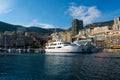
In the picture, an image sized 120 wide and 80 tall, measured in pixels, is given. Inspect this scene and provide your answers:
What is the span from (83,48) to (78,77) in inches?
5245

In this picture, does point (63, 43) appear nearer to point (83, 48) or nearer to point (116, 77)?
point (83, 48)

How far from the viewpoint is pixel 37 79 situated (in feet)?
145

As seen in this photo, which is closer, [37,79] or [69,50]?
[37,79]

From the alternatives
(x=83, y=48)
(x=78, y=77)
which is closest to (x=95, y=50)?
(x=83, y=48)

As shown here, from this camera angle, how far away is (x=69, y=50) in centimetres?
17688

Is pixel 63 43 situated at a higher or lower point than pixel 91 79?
higher

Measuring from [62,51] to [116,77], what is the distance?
138m

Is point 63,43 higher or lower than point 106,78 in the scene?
higher

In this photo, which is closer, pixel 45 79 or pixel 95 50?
pixel 45 79

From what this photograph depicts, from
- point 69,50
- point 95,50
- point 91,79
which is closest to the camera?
point 91,79

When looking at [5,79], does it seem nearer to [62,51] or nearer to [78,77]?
[78,77]

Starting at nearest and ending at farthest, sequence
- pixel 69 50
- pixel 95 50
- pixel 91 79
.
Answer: pixel 91 79 < pixel 69 50 < pixel 95 50

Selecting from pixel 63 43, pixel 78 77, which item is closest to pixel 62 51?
pixel 63 43

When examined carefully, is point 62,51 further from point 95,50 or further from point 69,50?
point 95,50
